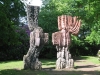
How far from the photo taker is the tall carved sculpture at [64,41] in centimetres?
1577

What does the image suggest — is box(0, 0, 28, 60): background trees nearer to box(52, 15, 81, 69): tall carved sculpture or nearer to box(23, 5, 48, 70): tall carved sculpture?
box(23, 5, 48, 70): tall carved sculpture

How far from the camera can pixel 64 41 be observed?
15859mm

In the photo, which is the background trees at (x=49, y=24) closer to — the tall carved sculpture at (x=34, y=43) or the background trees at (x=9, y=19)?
the background trees at (x=9, y=19)

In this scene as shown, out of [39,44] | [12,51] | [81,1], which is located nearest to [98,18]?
[81,1]

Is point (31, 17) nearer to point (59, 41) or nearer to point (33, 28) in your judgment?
point (33, 28)

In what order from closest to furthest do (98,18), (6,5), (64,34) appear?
(98,18) < (6,5) < (64,34)

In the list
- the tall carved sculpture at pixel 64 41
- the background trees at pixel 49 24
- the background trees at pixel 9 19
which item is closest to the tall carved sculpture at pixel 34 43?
the background trees at pixel 49 24

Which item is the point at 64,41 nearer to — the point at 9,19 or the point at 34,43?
the point at 34,43

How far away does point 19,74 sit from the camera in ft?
40.1

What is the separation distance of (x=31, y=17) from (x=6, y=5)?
5.31 meters

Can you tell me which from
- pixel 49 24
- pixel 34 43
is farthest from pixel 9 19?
pixel 49 24

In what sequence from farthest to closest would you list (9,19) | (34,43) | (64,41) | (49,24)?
(49,24)
(64,41)
(34,43)
(9,19)

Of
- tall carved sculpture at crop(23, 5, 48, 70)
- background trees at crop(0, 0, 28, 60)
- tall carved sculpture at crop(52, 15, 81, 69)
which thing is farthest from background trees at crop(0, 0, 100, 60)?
tall carved sculpture at crop(52, 15, 81, 69)

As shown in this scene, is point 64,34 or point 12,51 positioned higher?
point 64,34
